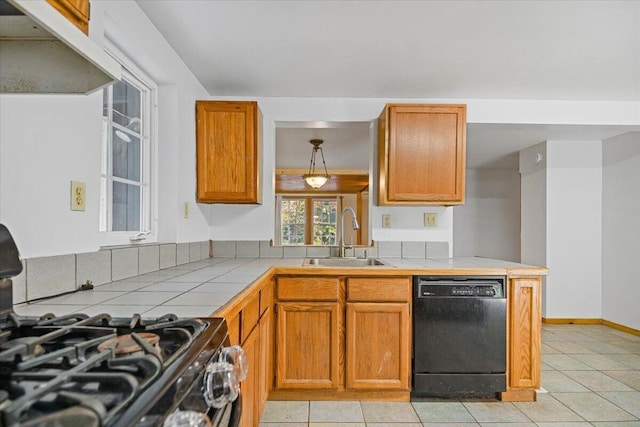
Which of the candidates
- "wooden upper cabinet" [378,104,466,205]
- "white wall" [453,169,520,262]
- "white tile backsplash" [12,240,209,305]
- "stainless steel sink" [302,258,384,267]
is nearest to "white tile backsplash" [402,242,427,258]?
"stainless steel sink" [302,258,384,267]

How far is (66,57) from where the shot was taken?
0.90 meters

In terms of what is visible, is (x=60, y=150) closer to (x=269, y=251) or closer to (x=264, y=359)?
(x=264, y=359)

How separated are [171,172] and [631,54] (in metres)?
2.90

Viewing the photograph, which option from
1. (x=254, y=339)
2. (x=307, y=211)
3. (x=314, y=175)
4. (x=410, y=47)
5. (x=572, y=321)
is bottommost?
(x=572, y=321)

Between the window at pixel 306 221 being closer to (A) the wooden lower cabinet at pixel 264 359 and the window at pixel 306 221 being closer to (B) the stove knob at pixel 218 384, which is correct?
(A) the wooden lower cabinet at pixel 264 359

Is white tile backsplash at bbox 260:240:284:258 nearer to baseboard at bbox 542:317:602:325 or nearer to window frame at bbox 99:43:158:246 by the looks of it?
window frame at bbox 99:43:158:246

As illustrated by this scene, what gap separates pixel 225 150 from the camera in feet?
8.49

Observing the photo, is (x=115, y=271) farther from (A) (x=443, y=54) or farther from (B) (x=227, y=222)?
(A) (x=443, y=54)

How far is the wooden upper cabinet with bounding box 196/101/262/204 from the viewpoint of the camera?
102 inches

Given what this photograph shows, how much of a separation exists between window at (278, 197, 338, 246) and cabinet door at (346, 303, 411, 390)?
7298 millimetres

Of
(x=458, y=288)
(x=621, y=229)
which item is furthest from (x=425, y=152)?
(x=621, y=229)

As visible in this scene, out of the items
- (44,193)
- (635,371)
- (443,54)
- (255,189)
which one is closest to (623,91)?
(443,54)

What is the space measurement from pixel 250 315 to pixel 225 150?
4.53 ft

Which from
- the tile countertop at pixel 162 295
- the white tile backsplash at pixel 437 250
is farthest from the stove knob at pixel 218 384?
the white tile backsplash at pixel 437 250
